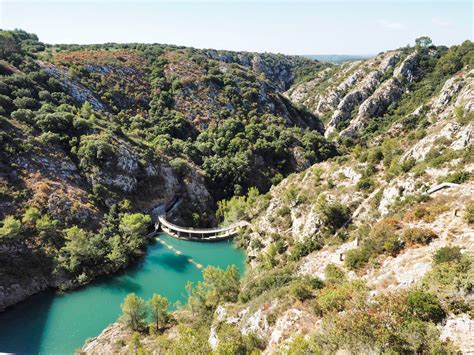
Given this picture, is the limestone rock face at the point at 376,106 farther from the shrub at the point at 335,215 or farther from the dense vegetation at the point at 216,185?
the shrub at the point at 335,215

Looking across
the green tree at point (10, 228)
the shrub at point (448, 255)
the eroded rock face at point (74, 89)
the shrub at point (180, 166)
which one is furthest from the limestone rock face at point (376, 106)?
the green tree at point (10, 228)

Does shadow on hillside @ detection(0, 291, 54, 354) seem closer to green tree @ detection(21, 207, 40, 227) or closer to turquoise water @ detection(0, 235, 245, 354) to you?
turquoise water @ detection(0, 235, 245, 354)

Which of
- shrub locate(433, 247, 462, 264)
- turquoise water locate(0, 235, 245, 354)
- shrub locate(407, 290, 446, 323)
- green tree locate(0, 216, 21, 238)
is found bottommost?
turquoise water locate(0, 235, 245, 354)

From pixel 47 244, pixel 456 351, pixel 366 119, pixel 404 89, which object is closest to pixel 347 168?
pixel 456 351

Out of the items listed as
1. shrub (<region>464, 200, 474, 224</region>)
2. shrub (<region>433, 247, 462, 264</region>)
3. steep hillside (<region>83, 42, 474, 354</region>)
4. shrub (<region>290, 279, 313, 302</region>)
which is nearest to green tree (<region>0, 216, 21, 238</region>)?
steep hillside (<region>83, 42, 474, 354</region>)

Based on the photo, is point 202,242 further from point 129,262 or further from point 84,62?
point 84,62

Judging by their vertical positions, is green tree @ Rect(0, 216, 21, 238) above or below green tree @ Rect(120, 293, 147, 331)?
above
